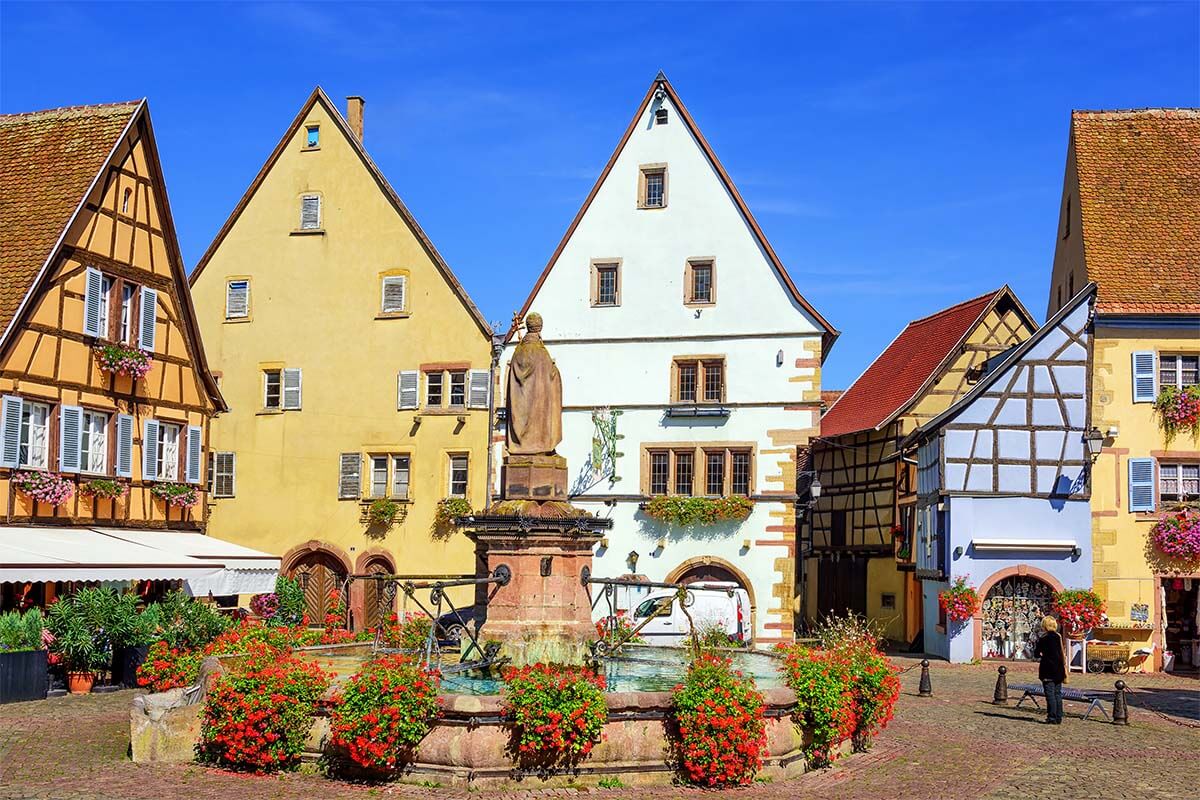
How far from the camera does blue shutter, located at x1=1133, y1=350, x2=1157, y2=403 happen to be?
92.3 feet

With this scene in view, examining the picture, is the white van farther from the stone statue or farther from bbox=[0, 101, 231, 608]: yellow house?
the stone statue

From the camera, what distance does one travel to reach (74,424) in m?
25.0

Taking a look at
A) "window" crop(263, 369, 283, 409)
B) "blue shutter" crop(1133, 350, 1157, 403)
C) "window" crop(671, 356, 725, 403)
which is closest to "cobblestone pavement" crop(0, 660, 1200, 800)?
"blue shutter" crop(1133, 350, 1157, 403)

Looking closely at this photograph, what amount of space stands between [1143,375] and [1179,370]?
2.72 ft

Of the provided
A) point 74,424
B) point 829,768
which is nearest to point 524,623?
point 829,768

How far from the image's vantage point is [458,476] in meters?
32.6

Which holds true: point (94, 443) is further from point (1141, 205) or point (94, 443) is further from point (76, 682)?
point (1141, 205)

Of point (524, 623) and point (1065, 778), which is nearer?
point (1065, 778)

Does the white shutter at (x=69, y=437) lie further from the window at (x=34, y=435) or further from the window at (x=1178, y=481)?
the window at (x=1178, y=481)

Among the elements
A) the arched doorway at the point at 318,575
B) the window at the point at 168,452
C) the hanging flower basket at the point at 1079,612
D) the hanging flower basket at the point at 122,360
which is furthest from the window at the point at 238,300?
the hanging flower basket at the point at 1079,612

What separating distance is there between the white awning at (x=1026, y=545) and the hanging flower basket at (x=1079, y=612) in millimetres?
961

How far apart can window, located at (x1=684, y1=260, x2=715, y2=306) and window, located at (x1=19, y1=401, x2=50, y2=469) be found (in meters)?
14.5

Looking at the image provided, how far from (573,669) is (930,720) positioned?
740cm

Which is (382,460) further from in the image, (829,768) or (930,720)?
(829,768)
